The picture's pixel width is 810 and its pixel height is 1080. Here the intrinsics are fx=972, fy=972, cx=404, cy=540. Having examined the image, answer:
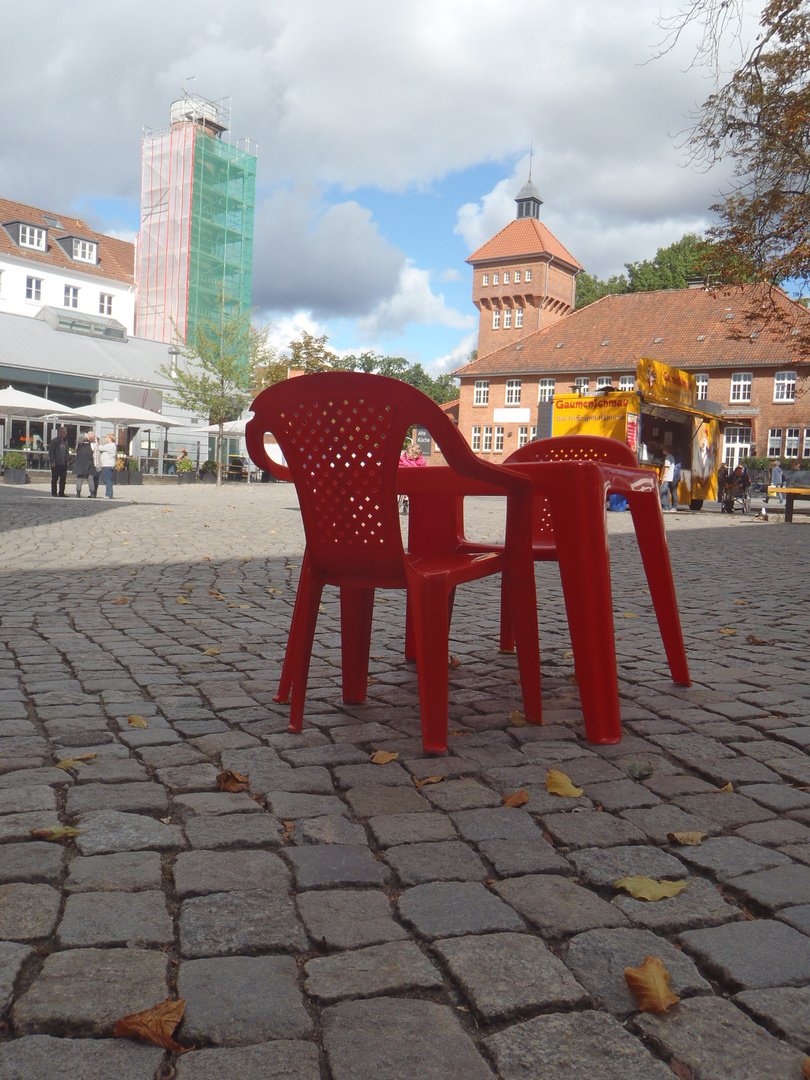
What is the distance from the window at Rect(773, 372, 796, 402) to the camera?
4731 cm

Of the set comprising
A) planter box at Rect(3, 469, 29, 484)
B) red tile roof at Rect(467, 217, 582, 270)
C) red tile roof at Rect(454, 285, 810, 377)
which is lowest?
planter box at Rect(3, 469, 29, 484)

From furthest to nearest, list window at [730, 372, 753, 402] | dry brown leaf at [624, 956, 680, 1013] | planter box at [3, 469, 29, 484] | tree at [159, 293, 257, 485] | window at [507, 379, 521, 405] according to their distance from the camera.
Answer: window at [507, 379, 521, 405] < window at [730, 372, 753, 402] < tree at [159, 293, 257, 485] < planter box at [3, 469, 29, 484] < dry brown leaf at [624, 956, 680, 1013]

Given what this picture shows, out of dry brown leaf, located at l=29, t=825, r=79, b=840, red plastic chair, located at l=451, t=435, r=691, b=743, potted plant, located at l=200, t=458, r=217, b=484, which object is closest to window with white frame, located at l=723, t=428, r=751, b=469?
potted plant, located at l=200, t=458, r=217, b=484

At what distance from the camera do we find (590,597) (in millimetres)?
3656

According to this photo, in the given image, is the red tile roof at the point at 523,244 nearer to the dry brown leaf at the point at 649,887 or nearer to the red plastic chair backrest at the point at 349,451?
the red plastic chair backrest at the point at 349,451

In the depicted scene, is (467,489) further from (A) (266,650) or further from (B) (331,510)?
(A) (266,650)

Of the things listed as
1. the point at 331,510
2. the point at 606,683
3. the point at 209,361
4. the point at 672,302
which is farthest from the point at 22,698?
the point at 672,302

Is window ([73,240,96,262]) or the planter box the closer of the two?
the planter box

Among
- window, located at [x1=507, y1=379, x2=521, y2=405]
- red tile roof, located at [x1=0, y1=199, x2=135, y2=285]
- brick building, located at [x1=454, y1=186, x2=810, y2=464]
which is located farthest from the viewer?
window, located at [x1=507, y1=379, x2=521, y2=405]

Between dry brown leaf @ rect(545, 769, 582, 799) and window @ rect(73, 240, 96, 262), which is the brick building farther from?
dry brown leaf @ rect(545, 769, 582, 799)

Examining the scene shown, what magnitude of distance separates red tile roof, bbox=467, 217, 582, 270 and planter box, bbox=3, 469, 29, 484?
47429 millimetres

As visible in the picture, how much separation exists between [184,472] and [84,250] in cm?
2631

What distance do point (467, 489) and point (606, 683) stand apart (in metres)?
1.14

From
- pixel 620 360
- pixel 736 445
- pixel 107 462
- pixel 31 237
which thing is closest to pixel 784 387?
pixel 736 445
